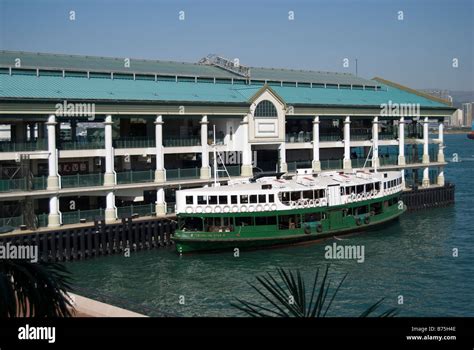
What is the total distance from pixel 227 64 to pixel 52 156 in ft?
98.4

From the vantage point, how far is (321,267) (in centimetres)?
4641

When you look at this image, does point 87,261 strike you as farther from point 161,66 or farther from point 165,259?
point 161,66

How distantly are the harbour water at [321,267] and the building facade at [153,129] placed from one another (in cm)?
655

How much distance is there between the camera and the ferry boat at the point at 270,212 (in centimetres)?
5034

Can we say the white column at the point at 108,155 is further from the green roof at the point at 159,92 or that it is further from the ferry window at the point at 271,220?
the ferry window at the point at 271,220

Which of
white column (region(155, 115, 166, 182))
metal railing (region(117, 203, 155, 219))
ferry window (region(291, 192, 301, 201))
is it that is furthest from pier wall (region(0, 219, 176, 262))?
ferry window (region(291, 192, 301, 201))

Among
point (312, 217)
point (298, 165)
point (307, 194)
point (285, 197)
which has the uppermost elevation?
point (298, 165)

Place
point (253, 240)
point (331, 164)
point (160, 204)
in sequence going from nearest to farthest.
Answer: point (253, 240), point (160, 204), point (331, 164)

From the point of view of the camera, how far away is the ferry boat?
165 feet

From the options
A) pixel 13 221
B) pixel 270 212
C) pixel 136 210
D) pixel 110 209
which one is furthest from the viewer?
pixel 136 210

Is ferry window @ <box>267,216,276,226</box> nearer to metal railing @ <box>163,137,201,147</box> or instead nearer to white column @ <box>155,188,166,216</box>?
white column @ <box>155,188,166,216</box>

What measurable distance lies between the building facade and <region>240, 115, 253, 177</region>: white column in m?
0.09

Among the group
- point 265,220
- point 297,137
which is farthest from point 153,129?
point 265,220

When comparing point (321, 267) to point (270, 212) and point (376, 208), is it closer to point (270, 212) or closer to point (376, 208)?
point (270, 212)
